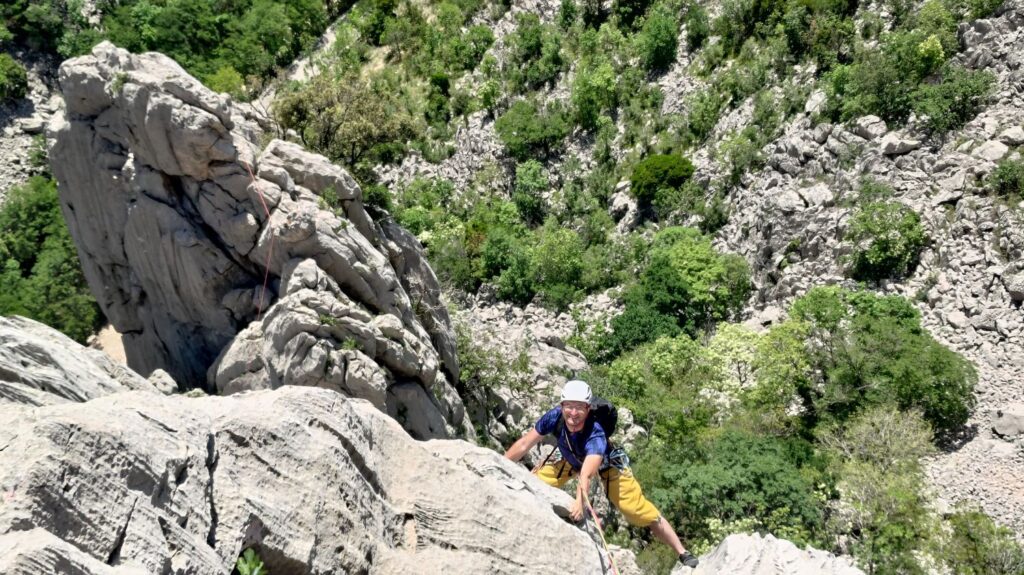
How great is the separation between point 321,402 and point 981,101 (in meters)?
40.7

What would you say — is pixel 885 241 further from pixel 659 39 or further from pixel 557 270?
pixel 659 39

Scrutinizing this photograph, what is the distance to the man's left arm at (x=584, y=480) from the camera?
41.7 ft

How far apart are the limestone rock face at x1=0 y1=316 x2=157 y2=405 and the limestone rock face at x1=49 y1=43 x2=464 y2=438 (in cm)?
924

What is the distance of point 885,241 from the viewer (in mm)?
40875

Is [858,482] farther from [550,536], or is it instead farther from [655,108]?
[655,108]

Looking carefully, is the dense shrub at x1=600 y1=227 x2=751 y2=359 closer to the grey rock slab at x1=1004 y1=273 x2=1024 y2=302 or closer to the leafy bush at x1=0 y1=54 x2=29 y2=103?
the grey rock slab at x1=1004 y1=273 x2=1024 y2=302

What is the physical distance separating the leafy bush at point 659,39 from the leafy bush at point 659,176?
28.0 ft

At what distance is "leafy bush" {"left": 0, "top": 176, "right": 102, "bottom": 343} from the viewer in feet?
177

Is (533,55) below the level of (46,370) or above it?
below

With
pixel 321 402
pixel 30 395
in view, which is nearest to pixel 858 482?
pixel 321 402

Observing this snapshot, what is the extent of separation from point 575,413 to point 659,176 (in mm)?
40095

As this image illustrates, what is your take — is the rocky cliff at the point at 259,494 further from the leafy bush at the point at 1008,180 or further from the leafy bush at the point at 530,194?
the leafy bush at the point at 530,194

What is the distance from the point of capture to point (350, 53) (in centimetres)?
6812

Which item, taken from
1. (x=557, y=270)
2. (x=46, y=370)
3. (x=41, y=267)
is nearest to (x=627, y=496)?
(x=46, y=370)
